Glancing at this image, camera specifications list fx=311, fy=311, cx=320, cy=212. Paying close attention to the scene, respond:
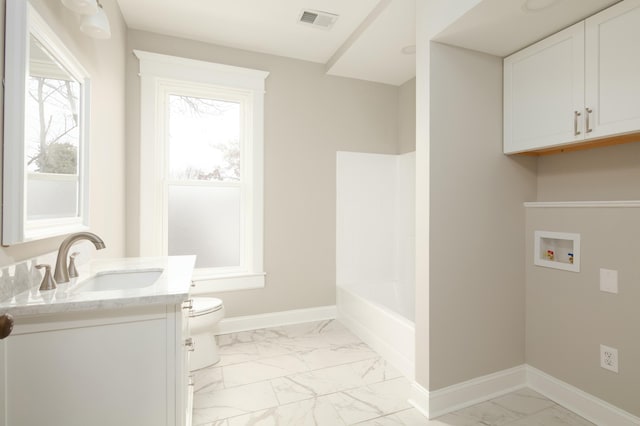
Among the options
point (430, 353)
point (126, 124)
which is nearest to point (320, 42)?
point (126, 124)

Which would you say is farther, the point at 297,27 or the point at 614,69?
the point at 297,27

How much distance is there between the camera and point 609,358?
5.63ft

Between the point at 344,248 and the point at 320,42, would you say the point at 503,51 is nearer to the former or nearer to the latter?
the point at 320,42

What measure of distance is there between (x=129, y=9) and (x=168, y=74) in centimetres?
50

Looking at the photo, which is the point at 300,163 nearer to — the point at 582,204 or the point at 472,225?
the point at 472,225

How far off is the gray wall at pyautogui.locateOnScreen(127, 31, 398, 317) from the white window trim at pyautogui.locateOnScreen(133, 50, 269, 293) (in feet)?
0.30

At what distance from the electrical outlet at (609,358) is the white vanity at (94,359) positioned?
2.19m

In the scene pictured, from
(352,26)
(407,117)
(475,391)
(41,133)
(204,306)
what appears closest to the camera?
(41,133)

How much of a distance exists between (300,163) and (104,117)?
166cm

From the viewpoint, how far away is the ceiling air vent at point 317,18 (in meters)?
2.43

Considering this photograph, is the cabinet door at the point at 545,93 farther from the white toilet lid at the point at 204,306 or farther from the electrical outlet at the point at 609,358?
the white toilet lid at the point at 204,306

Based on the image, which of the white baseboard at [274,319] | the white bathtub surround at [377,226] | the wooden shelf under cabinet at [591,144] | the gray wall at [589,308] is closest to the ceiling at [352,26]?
the wooden shelf under cabinet at [591,144]

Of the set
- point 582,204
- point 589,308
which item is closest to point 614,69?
point 582,204

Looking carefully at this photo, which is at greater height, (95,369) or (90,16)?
(90,16)
